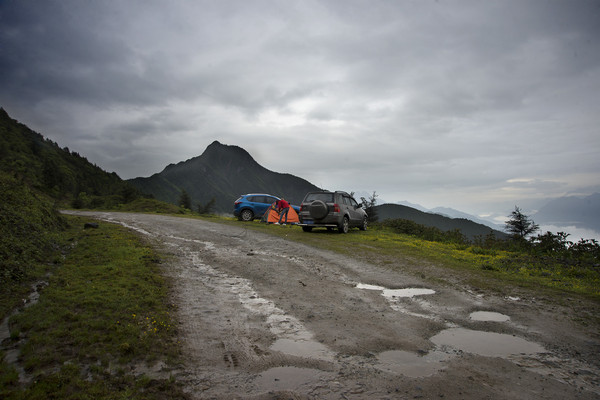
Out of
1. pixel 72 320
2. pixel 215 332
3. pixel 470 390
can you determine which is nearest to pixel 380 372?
pixel 470 390

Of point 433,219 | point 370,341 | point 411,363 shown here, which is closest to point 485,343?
point 411,363

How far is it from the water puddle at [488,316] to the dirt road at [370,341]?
1.2 inches

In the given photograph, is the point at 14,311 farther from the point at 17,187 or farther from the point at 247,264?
the point at 17,187

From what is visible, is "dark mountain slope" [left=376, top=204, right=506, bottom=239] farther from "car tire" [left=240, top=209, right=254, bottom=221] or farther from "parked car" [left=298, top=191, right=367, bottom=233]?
"parked car" [left=298, top=191, right=367, bottom=233]

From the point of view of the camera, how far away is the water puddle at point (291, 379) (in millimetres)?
2782

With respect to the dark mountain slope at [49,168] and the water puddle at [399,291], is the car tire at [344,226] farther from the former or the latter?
the dark mountain slope at [49,168]

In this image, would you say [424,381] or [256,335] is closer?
[424,381]

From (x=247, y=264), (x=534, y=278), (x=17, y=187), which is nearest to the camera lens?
(x=534, y=278)

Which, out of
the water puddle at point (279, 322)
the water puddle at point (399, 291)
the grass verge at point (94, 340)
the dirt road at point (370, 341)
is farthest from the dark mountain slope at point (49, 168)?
the water puddle at point (399, 291)

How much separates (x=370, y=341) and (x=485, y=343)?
1.47m

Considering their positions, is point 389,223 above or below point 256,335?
above

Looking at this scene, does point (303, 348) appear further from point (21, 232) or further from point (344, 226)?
point (344, 226)

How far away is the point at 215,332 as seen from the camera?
12.9 feet

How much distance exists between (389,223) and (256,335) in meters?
19.2
